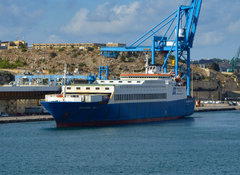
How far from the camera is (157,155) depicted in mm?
49094

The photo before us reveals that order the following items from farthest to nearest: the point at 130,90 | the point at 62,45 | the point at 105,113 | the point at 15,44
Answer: the point at 15,44 → the point at 62,45 → the point at 130,90 → the point at 105,113

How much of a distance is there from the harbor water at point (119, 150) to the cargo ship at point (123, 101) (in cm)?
263

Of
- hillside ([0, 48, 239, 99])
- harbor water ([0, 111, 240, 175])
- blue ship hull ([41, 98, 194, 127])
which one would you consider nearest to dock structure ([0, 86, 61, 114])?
harbor water ([0, 111, 240, 175])

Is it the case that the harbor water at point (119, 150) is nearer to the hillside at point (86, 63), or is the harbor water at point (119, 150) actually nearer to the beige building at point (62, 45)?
the hillside at point (86, 63)

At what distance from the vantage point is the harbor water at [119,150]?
4362cm

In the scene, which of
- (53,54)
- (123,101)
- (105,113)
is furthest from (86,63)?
(105,113)

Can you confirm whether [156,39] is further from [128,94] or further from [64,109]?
[64,109]

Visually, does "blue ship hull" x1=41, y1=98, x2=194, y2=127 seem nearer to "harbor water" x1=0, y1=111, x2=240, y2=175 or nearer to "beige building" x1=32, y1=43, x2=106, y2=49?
"harbor water" x1=0, y1=111, x2=240, y2=175

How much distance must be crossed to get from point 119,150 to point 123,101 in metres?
23.5

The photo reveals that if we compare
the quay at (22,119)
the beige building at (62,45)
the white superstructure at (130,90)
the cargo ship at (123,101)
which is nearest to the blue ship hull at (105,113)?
the cargo ship at (123,101)

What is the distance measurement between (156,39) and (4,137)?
48690mm

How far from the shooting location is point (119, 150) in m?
51.4

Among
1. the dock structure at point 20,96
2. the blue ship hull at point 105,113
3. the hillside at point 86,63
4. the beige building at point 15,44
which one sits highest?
the beige building at point 15,44

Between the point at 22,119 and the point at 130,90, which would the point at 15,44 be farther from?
the point at 130,90
